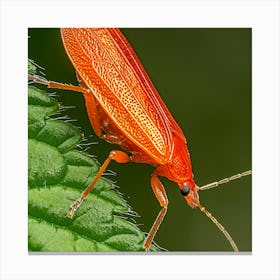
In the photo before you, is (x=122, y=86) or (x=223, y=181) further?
(x=223, y=181)

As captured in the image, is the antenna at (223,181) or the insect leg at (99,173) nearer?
the insect leg at (99,173)

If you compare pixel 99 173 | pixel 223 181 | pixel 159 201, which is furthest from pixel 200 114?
pixel 99 173

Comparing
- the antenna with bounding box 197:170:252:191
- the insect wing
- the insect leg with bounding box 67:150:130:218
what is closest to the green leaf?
the insect leg with bounding box 67:150:130:218

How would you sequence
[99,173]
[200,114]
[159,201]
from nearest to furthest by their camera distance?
[99,173] < [159,201] < [200,114]

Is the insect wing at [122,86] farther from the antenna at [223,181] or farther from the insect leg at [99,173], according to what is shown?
the antenna at [223,181]

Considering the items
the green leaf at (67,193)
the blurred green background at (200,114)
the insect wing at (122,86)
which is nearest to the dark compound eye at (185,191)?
the blurred green background at (200,114)
